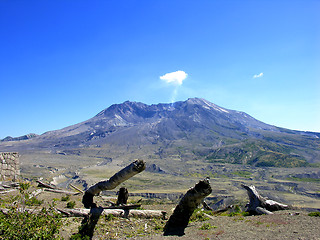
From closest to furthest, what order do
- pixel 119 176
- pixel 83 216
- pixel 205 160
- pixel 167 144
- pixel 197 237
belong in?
pixel 197 237 < pixel 83 216 < pixel 119 176 < pixel 205 160 < pixel 167 144

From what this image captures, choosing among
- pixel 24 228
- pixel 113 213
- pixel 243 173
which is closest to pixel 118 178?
pixel 113 213

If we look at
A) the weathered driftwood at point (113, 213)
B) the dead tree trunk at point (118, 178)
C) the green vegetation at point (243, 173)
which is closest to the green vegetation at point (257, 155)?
the green vegetation at point (243, 173)

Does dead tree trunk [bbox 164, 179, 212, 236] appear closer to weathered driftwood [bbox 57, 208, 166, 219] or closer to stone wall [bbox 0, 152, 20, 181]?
weathered driftwood [bbox 57, 208, 166, 219]

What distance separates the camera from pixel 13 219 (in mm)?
6559

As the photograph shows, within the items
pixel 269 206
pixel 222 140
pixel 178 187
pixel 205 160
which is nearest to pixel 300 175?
pixel 205 160

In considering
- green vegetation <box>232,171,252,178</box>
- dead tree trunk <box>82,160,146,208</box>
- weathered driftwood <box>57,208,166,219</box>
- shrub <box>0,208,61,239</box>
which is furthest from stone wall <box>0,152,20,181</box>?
green vegetation <box>232,171,252,178</box>

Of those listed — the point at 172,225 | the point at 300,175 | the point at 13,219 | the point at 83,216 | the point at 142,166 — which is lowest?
the point at 300,175

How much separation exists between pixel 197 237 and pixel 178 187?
71.2m

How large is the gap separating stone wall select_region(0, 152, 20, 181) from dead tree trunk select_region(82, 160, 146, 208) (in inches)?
396

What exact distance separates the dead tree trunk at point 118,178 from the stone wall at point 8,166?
1007 cm

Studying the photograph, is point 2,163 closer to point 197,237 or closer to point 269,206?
point 197,237

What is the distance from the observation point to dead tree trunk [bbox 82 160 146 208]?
1092 cm

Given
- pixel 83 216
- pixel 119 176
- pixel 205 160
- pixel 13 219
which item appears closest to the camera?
pixel 13 219

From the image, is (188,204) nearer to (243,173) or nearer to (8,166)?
(8,166)
